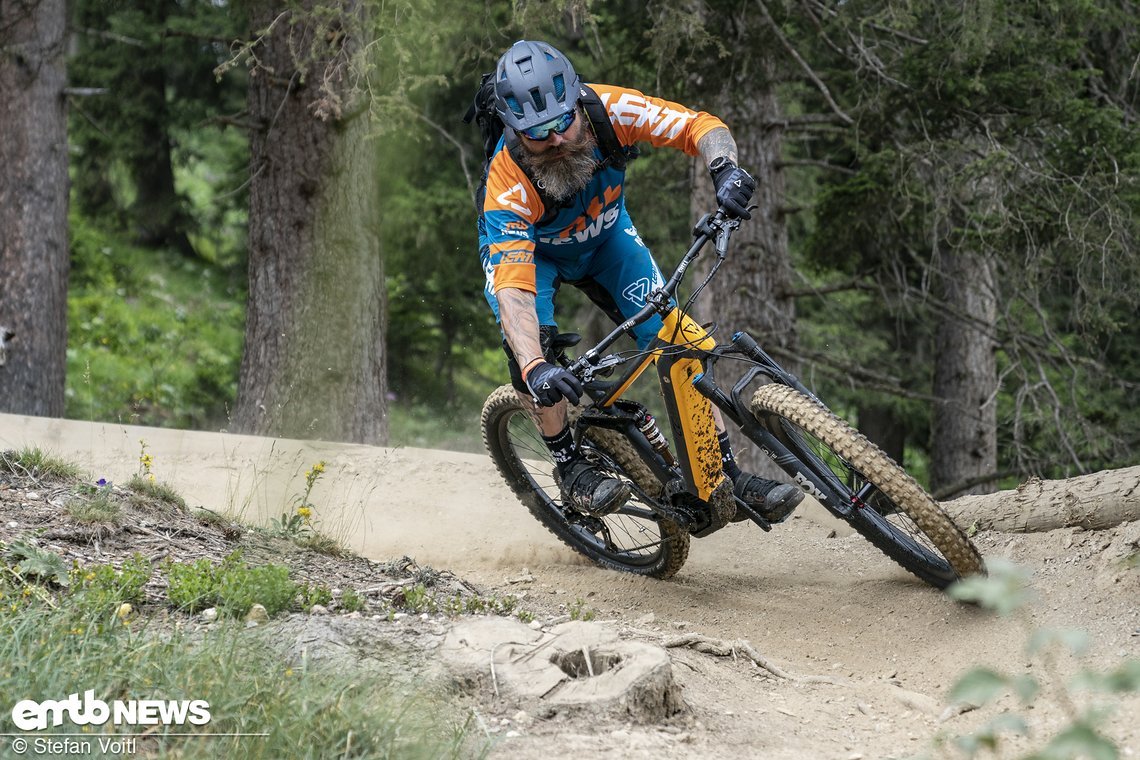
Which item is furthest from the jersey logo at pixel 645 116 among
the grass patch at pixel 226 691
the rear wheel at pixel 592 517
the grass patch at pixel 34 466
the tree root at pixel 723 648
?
the grass patch at pixel 34 466

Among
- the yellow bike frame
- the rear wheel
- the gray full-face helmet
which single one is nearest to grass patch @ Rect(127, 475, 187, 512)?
the rear wheel

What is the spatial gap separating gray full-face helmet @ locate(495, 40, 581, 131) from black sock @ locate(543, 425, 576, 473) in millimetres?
1620

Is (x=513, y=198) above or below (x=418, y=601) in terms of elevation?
above

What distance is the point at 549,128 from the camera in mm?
4723

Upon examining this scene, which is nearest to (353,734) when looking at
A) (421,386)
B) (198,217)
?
(421,386)

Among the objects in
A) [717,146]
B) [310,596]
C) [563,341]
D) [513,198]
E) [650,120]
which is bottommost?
[310,596]

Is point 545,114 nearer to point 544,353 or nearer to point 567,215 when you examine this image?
point 567,215

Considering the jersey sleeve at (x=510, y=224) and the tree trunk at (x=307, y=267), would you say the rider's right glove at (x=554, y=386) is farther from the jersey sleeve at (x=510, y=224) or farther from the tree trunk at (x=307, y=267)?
the tree trunk at (x=307, y=267)

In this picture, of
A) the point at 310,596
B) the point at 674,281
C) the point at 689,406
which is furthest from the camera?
the point at 689,406

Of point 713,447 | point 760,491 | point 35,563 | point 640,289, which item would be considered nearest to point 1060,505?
point 760,491

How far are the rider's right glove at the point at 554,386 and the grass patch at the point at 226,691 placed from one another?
1456 mm

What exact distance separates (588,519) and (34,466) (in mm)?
2950

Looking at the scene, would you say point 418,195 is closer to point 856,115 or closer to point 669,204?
point 669,204

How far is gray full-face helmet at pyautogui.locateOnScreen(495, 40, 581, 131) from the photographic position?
4.71m
